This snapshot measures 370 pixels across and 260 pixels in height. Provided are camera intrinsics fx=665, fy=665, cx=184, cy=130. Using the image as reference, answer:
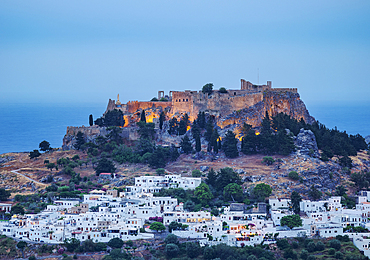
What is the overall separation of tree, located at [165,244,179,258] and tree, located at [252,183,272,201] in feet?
45.0

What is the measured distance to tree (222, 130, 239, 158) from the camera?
78125 millimetres

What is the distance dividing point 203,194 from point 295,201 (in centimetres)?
924

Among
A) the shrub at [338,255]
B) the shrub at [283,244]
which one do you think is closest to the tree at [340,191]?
Result: the shrub at [283,244]

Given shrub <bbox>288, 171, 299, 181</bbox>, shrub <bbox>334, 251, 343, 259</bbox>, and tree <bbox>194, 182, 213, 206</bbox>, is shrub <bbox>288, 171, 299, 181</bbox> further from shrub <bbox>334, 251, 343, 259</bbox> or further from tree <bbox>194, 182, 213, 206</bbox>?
shrub <bbox>334, 251, 343, 259</bbox>

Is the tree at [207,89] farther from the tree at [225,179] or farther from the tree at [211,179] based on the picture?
the tree at [211,179]

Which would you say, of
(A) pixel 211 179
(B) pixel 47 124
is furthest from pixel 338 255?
(B) pixel 47 124

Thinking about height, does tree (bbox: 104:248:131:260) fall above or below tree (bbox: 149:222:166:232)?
below

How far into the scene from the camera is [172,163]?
79625mm

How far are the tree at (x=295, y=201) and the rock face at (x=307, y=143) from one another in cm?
1087

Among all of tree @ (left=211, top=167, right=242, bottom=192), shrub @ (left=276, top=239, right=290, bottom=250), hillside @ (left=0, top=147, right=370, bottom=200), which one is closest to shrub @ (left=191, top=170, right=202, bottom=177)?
hillside @ (left=0, top=147, right=370, bottom=200)

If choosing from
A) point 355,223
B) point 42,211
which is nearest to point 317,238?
point 355,223

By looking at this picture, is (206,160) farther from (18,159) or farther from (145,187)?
(18,159)

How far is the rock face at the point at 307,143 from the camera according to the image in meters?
76.6

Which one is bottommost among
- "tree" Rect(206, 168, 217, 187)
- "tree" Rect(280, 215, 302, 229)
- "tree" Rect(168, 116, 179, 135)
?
"tree" Rect(280, 215, 302, 229)
